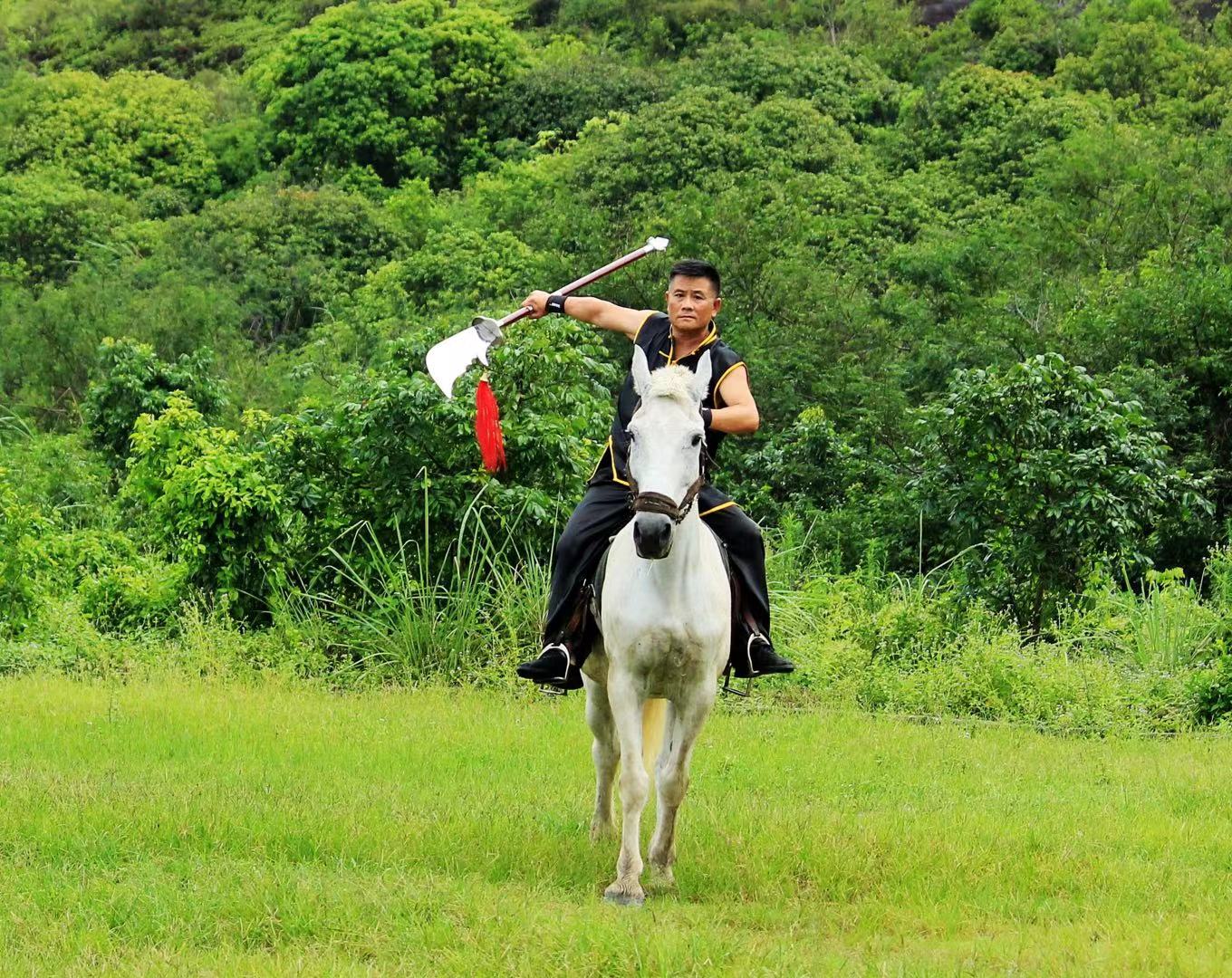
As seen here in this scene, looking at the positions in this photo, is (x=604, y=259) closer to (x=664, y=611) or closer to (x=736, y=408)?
(x=736, y=408)

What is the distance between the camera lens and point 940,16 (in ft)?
192

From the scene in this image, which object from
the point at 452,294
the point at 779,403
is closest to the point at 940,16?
the point at 452,294

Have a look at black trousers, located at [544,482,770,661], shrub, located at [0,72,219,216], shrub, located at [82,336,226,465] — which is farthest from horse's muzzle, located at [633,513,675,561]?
shrub, located at [0,72,219,216]

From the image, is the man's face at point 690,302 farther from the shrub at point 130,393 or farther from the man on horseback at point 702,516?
the shrub at point 130,393

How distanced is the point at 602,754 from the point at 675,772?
90cm

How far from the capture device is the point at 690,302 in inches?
287

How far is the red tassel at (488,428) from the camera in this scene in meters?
8.31

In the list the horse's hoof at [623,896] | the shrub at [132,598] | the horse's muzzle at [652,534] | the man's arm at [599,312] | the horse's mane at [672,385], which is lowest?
the shrub at [132,598]

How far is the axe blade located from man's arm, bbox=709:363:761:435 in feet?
5.09

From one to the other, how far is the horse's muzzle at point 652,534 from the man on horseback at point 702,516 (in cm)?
109

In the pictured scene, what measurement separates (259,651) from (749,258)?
14.9 m

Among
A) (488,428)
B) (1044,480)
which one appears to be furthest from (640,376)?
(1044,480)

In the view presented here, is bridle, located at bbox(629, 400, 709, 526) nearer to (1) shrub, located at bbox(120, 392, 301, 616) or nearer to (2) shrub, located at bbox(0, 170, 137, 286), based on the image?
(1) shrub, located at bbox(120, 392, 301, 616)

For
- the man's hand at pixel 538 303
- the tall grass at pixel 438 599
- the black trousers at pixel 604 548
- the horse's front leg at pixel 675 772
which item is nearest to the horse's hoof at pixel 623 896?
the horse's front leg at pixel 675 772
